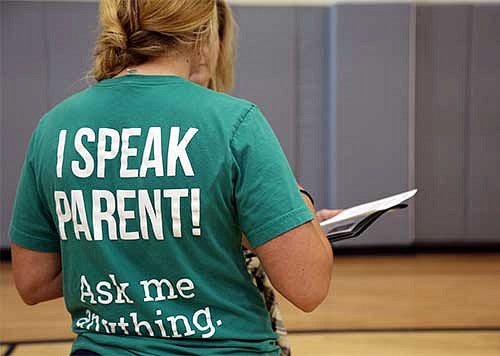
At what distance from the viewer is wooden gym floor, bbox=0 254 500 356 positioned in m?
2.71

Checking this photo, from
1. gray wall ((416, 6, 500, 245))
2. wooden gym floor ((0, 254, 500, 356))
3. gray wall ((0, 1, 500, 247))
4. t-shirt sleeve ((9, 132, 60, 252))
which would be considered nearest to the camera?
t-shirt sleeve ((9, 132, 60, 252))

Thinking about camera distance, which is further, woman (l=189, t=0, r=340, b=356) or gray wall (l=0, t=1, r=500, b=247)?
gray wall (l=0, t=1, r=500, b=247)

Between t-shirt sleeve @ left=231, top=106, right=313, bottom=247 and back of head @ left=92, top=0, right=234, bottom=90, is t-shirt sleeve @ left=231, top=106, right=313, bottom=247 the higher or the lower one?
the lower one

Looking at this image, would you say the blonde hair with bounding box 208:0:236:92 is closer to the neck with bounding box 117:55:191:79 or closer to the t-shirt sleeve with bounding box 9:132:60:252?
the neck with bounding box 117:55:191:79

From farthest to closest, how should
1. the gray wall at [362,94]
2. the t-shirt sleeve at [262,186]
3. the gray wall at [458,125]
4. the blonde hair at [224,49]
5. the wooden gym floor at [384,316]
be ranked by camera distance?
1. the gray wall at [458,125]
2. the gray wall at [362,94]
3. the wooden gym floor at [384,316]
4. the blonde hair at [224,49]
5. the t-shirt sleeve at [262,186]

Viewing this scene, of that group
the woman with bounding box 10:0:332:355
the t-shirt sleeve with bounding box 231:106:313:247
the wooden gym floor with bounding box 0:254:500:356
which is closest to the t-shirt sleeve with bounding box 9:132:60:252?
the woman with bounding box 10:0:332:355

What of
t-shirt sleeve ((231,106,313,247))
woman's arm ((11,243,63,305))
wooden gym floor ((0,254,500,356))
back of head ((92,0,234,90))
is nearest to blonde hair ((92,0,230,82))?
back of head ((92,0,234,90))

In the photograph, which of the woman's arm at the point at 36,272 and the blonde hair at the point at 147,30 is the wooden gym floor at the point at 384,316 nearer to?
the woman's arm at the point at 36,272

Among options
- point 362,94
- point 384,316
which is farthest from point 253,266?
point 362,94

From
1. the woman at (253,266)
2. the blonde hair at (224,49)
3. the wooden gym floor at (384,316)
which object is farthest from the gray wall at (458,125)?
the woman at (253,266)

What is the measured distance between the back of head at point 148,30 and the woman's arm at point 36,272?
0.86ft

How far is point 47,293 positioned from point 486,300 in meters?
2.80

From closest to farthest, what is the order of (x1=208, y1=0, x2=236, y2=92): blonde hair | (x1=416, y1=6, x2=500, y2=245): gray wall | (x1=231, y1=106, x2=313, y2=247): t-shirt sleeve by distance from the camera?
(x1=231, y1=106, x2=313, y2=247): t-shirt sleeve < (x1=208, y1=0, x2=236, y2=92): blonde hair < (x1=416, y1=6, x2=500, y2=245): gray wall

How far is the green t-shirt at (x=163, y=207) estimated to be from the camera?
82 cm
